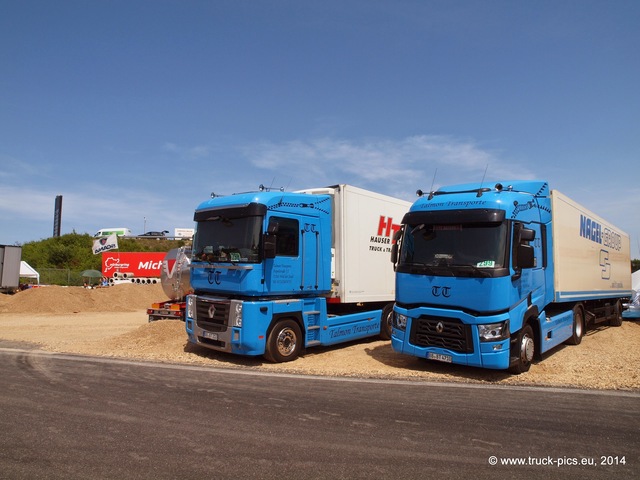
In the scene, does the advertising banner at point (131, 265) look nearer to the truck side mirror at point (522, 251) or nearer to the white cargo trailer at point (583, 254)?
the white cargo trailer at point (583, 254)

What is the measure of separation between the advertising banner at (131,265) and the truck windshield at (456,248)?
109ft

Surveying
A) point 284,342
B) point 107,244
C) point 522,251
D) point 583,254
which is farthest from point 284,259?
point 107,244

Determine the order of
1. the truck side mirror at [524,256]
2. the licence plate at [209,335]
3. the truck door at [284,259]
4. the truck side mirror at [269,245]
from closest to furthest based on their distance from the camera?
1. the truck side mirror at [524,256]
2. the truck side mirror at [269,245]
3. the truck door at [284,259]
4. the licence plate at [209,335]

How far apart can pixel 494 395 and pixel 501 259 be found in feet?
7.14

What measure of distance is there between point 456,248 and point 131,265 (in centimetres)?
3529

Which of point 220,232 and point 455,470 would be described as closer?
point 455,470

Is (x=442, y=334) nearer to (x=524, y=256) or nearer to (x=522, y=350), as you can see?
(x=522, y=350)

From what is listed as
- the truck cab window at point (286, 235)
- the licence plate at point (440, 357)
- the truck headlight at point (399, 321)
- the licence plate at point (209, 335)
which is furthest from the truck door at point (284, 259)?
the licence plate at point (440, 357)

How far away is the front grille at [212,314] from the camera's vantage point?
9.40 meters

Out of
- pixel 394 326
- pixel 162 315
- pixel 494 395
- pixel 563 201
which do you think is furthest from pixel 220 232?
pixel 563 201

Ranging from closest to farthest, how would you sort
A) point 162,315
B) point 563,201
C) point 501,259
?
point 501,259
point 563,201
point 162,315

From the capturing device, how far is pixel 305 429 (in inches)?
214

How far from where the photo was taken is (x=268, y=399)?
6.83 m

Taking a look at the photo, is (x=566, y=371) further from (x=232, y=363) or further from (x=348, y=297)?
(x=232, y=363)
